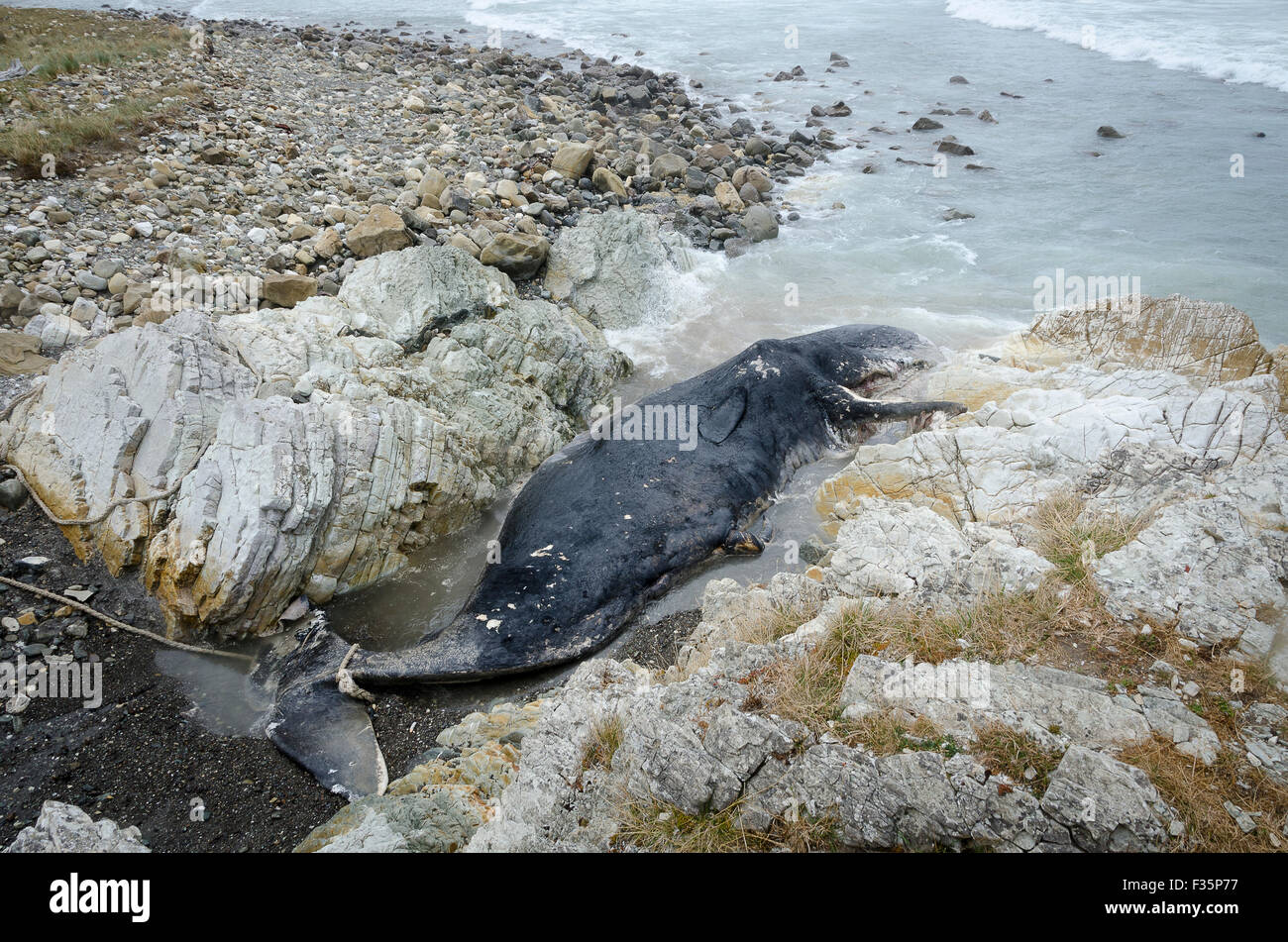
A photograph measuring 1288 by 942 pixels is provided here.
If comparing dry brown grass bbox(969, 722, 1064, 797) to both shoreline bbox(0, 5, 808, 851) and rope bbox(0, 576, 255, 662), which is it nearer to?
shoreline bbox(0, 5, 808, 851)

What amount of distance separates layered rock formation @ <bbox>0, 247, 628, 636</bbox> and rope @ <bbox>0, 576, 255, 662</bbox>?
16 centimetres

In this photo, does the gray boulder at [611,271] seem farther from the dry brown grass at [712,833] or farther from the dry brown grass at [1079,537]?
the dry brown grass at [712,833]

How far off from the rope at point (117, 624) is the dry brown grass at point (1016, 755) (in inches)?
216

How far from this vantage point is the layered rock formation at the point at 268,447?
236 inches

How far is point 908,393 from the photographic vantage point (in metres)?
9.16

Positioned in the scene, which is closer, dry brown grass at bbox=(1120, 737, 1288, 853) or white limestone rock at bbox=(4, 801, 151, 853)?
dry brown grass at bbox=(1120, 737, 1288, 853)

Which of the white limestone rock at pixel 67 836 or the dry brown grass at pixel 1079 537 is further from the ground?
the dry brown grass at pixel 1079 537

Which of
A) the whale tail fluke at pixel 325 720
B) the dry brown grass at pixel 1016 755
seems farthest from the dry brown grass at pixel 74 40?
the dry brown grass at pixel 1016 755

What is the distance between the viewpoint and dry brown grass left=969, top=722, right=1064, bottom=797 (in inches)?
125

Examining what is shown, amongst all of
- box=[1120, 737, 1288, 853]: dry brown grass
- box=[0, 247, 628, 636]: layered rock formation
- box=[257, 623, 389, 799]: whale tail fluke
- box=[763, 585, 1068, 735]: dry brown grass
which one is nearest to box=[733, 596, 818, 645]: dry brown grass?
box=[763, 585, 1068, 735]: dry brown grass

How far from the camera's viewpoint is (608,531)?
6539 millimetres

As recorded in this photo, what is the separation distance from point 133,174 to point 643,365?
888 centimetres
